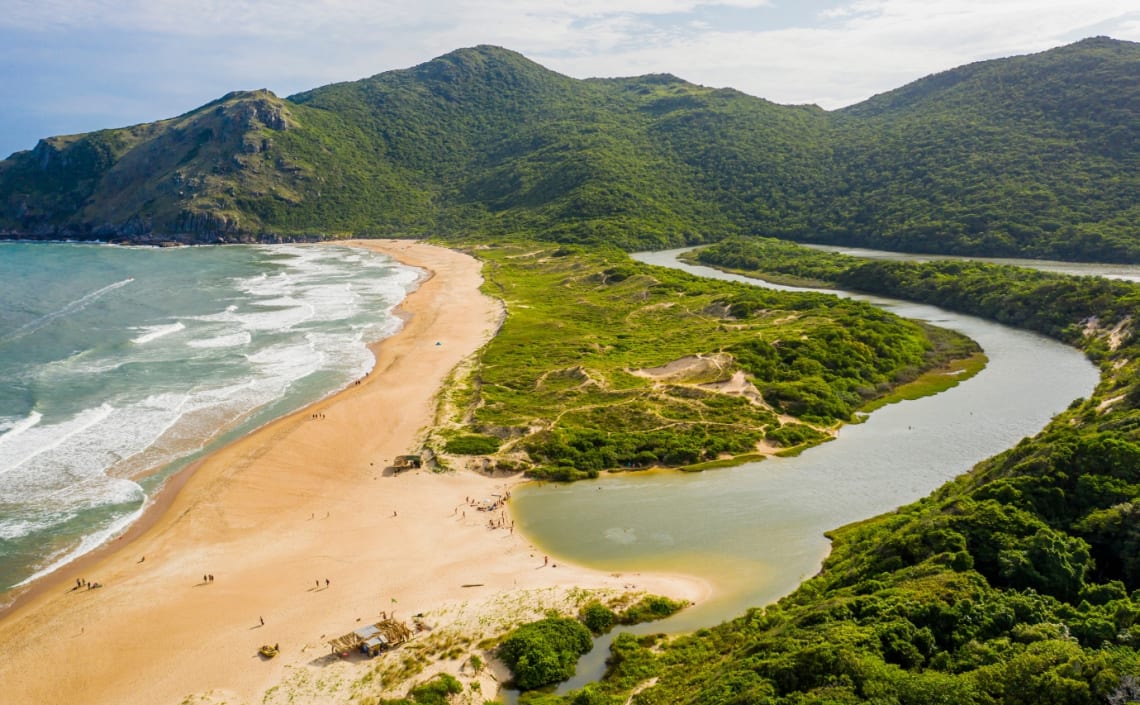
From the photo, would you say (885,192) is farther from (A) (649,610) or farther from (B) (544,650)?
(B) (544,650)

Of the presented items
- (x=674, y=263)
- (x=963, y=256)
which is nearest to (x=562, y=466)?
(x=674, y=263)

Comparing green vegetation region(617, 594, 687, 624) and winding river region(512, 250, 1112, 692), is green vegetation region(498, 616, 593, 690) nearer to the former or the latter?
winding river region(512, 250, 1112, 692)

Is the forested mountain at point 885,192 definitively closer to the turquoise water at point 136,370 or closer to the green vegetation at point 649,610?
the turquoise water at point 136,370

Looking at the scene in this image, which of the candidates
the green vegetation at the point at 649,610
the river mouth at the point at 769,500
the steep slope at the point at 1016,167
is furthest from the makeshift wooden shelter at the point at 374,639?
the steep slope at the point at 1016,167

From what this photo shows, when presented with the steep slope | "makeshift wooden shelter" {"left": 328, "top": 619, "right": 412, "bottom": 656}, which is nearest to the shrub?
"makeshift wooden shelter" {"left": 328, "top": 619, "right": 412, "bottom": 656}

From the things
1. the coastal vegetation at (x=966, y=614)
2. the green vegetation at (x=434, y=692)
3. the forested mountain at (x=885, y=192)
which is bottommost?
the green vegetation at (x=434, y=692)

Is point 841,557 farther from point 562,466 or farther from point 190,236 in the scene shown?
point 190,236

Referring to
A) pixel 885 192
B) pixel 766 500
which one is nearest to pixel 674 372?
pixel 766 500
